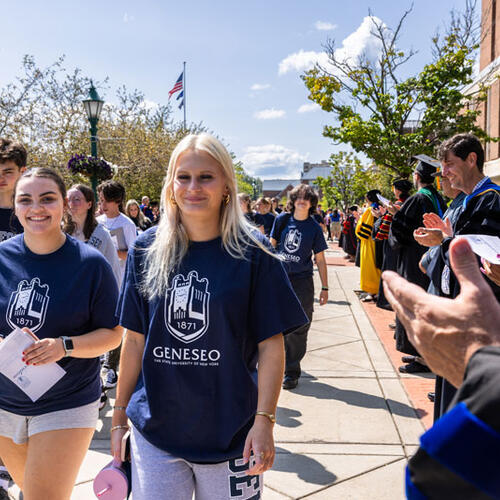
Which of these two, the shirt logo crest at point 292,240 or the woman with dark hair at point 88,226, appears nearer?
the woman with dark hair at point 88,226

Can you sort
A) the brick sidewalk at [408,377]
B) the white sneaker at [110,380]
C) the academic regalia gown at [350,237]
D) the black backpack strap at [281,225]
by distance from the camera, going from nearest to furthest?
1. the brick sidewalk at [408,377]
2. the white sneaker at [110,380]
3. the black backpack strap at [281,225]
4. the academic regalia gown at [350,237]

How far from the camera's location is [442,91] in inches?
565

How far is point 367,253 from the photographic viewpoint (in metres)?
10.3

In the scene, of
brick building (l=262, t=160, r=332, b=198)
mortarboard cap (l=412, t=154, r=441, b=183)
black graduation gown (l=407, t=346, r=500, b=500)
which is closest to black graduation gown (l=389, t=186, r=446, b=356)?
mortarboard cap (l=412, t=154, r=441, b=183)

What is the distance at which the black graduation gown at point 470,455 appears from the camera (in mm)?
770

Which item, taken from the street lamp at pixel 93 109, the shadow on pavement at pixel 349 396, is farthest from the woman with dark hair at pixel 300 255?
the street lamp at pixel 93 109

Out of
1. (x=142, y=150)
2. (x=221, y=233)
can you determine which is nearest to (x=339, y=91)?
(x=142, y=150)

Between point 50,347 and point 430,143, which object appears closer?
point 50,347

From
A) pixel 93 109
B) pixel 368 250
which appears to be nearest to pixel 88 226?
pixel 368 250

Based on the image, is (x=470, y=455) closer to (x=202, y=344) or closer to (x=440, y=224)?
(x=202, y=344)

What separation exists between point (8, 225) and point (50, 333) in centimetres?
142

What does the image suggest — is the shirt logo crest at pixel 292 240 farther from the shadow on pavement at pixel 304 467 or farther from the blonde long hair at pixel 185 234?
the blonde long hair at pixel 185 234

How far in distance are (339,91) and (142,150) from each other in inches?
435

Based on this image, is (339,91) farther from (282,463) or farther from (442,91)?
(282,463)
